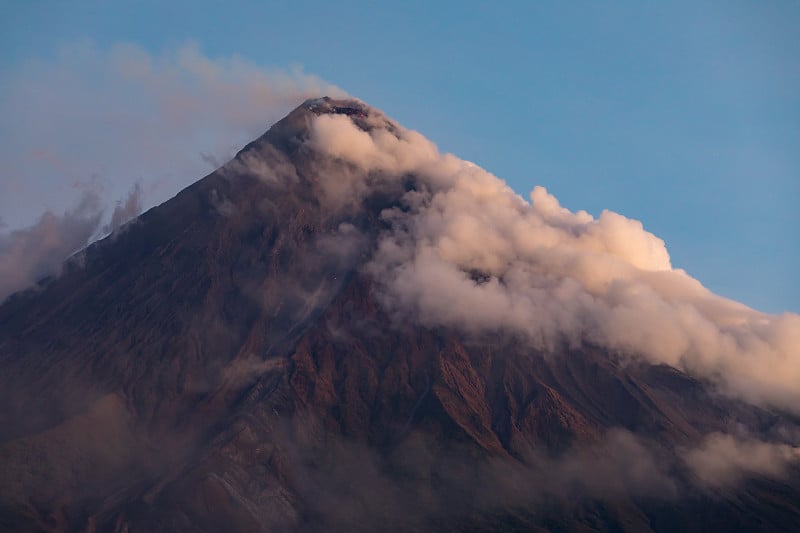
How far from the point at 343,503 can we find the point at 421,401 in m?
30.0

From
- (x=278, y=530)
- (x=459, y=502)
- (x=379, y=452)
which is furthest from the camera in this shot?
(x=379, y=452)

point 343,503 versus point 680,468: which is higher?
point 680,468

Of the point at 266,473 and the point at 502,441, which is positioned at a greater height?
the point at 502,441

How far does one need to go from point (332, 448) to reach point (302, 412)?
8.31m

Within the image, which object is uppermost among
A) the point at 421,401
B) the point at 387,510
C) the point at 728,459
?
the point at 728,459

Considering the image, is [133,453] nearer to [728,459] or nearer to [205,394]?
[205,394]

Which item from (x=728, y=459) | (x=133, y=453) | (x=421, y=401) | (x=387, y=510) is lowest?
(x=133, y=453)

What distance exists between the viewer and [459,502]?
174m

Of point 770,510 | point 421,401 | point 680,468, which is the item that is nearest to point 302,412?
point 421,401

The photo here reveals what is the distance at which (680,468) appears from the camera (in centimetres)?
18525

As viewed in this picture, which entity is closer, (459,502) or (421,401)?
(459,502)

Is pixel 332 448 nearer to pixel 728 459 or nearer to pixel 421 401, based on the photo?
pixel 421 401

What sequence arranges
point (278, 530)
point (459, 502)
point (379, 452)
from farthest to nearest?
1. point (379, 452)
2. point (459, 502)
3. point (278, 530)

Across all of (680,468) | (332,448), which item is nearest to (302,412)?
(332,448)
